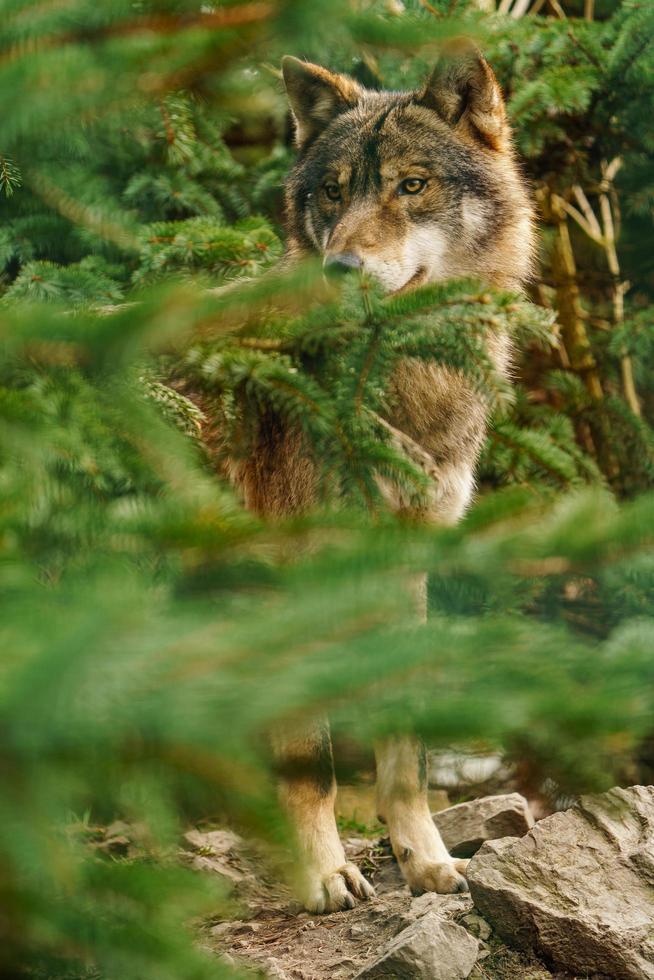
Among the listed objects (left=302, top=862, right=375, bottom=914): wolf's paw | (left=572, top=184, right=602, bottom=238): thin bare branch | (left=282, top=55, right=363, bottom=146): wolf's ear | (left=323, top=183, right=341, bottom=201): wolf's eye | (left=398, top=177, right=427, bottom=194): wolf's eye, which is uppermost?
(left=282, top=55, right=363, bottom=146): wolf's ear

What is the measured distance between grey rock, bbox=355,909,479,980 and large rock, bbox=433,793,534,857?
3.07 ft

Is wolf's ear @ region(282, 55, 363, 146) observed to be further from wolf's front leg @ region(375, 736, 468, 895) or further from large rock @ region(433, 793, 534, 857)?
large rock @ region(433, 793, 534, 857)

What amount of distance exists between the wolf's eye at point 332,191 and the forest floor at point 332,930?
7.87ft

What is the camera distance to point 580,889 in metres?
2.71

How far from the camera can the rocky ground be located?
256 centimetres

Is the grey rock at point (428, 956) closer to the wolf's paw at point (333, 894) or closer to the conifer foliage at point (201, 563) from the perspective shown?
the wolf's paw at point (333, 894)

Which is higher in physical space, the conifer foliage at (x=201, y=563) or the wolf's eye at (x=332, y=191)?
the conifer foliage at (x=201, y=563)

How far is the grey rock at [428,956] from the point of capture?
2529 millimetres

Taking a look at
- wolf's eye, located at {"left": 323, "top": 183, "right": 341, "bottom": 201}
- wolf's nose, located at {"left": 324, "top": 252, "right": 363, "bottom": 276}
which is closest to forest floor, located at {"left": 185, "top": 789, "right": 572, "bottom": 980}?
wolf's nose, located at {"left": 324, "top": 252, "right": 363, "bottom": 276}

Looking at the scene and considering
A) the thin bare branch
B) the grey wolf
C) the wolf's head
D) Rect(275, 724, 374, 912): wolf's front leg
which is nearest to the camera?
Rect(275, 724, 374, 912): wolf's front leg

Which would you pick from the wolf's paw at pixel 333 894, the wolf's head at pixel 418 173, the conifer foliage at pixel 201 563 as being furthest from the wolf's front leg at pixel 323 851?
the wolf's head at pixel 418 173

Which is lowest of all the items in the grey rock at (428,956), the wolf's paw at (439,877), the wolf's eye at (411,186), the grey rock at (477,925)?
the wolf's paw at (439,877)

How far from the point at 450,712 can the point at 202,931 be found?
104 inches

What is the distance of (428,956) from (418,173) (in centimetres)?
269
